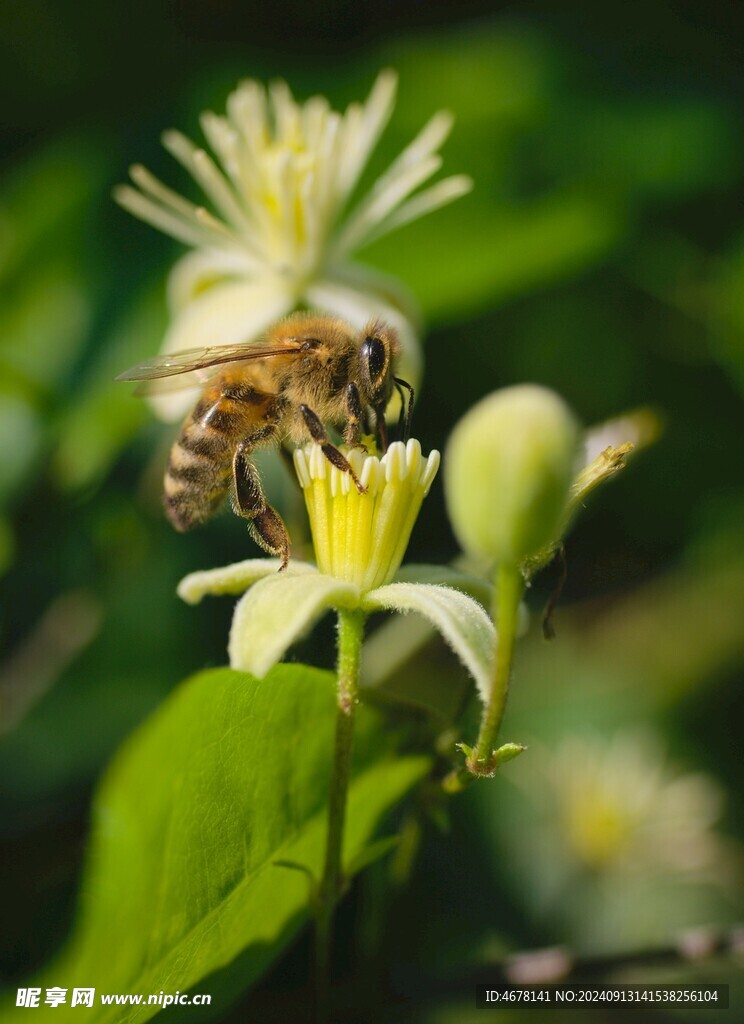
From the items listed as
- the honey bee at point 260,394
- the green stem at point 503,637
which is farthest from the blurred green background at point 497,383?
the green stem at point 503,637

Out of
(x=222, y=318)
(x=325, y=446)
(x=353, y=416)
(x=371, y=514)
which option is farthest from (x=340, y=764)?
(x=222, y=318)

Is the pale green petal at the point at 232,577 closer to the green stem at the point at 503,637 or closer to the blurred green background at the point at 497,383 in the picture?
the green stem at the point at 503,637

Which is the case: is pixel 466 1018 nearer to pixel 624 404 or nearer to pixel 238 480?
pixel 238 480

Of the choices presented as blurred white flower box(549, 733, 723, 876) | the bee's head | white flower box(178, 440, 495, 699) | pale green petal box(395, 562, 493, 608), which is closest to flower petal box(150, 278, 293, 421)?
the bee's head

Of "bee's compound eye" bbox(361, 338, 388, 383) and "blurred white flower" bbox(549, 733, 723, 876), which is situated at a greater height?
"bee's compound eye" bbox(361, 338, 388, 383)

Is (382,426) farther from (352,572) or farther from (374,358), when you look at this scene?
(352,572)

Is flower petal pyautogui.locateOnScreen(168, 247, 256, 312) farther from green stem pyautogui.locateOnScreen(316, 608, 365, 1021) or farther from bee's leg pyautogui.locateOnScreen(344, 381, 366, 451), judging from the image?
green stem pyautogui.locateOnScreen(316, 608, 365, 1021)

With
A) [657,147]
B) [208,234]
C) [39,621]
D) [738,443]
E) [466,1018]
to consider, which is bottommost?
[466,1018]

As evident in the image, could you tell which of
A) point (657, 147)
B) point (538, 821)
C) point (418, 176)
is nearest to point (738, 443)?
point (657, 147)
